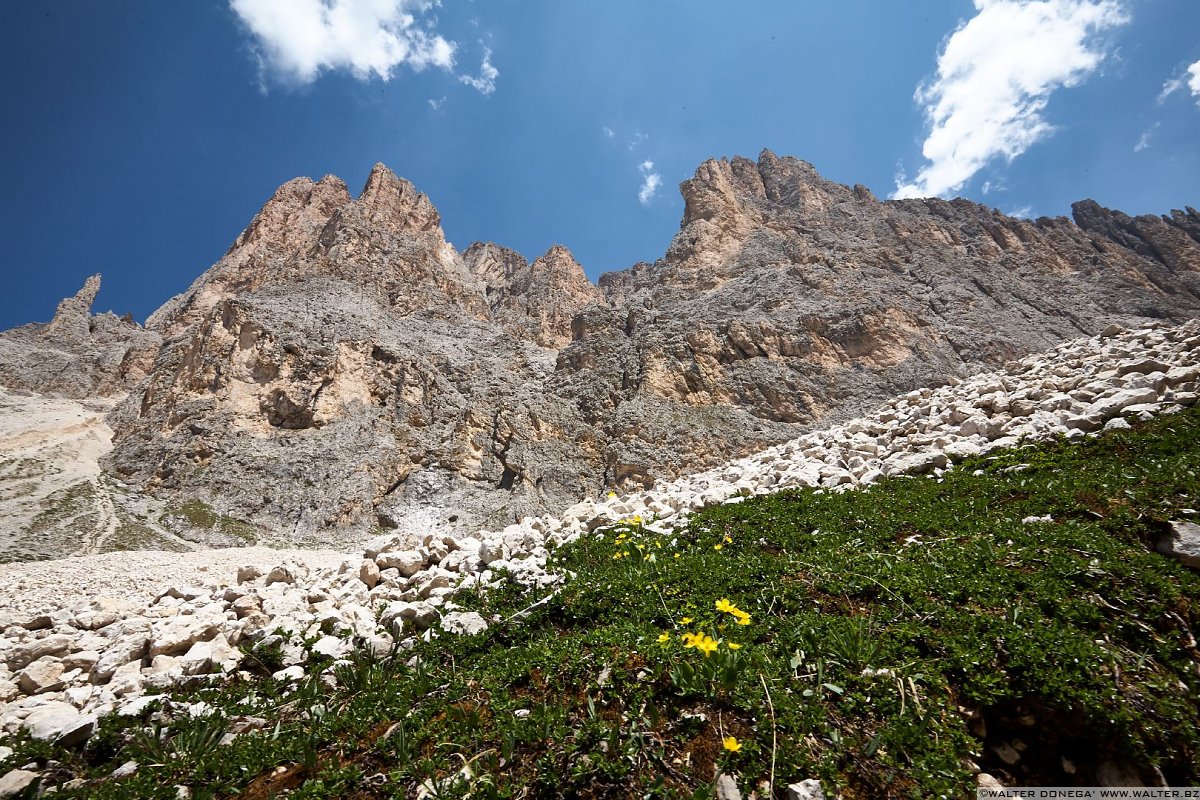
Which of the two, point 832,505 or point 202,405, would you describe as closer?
point 832,505

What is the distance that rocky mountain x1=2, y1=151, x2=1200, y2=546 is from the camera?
1786 inches

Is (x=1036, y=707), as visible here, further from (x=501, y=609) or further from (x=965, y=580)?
(x=501, y=609)

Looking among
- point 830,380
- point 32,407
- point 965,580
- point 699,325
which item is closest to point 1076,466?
point 965,580

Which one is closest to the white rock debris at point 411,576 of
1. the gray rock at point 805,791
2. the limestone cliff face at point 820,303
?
the gray rock at point 805,791

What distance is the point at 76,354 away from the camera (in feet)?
308

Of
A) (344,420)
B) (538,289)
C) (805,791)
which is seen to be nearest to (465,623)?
(805,791)

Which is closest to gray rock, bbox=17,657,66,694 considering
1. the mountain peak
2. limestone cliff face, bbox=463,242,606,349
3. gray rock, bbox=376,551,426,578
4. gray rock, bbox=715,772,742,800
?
gray rock, bbox=376,551,426,578

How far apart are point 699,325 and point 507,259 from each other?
111 meters

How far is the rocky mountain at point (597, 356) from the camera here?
149 feet

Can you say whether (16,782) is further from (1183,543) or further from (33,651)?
(1183,543)

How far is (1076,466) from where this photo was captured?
845cm

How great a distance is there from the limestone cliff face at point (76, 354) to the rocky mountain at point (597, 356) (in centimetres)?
2756

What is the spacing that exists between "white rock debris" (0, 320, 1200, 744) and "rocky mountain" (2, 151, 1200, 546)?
94.0 feet

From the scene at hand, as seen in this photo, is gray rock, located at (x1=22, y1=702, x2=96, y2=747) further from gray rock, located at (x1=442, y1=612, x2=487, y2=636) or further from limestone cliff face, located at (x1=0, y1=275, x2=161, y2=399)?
limestone cliff face, located at (x1=0, y1=275, x2=161, y2=399)
